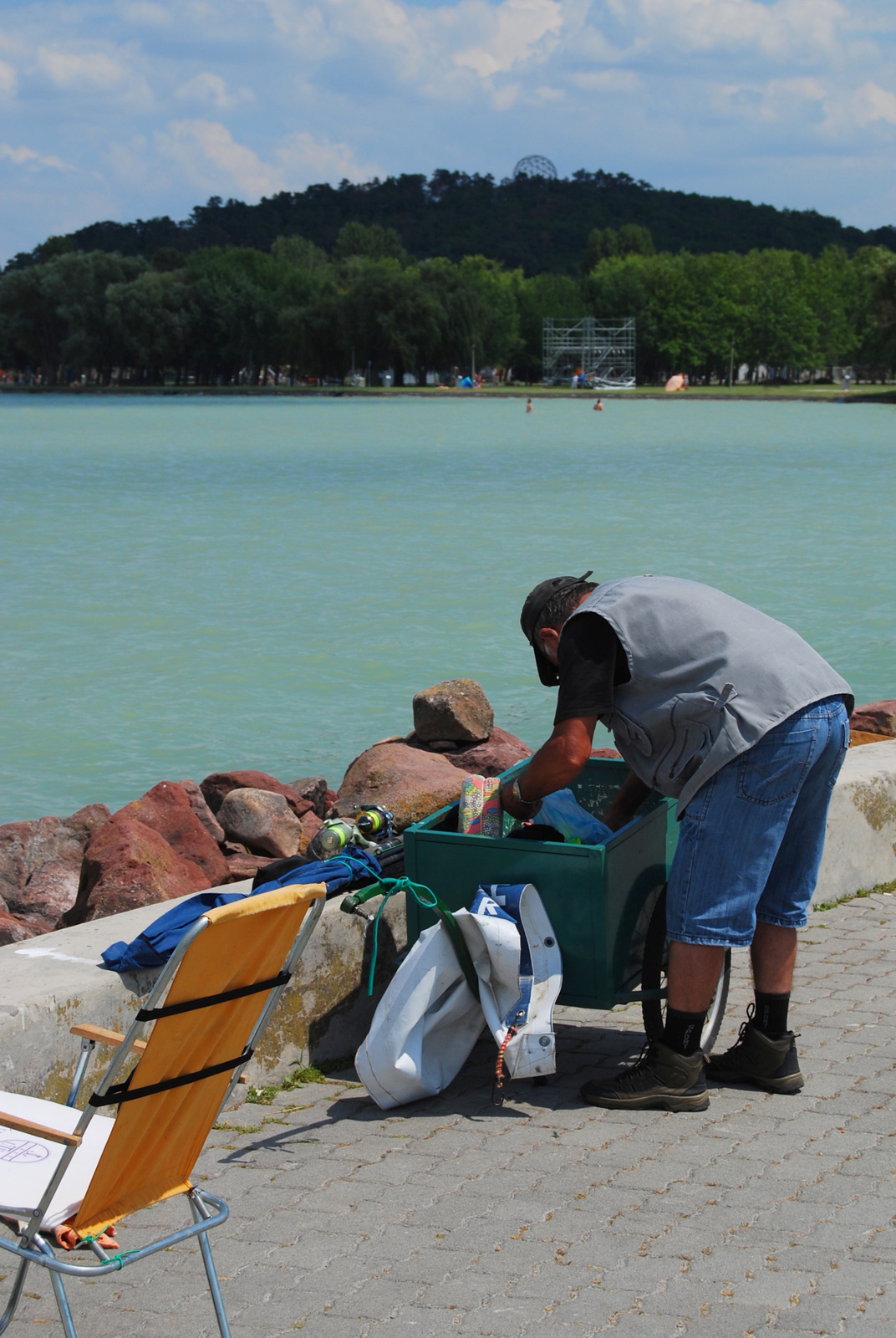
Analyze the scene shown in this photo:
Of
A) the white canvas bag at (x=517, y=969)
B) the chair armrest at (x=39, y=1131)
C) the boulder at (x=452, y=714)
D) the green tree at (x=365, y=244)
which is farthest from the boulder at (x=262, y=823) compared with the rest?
the green tree at (x=365, y=244)

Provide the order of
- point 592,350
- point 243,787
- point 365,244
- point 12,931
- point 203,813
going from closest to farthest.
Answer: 1. point 12,931
2. point 203,813
3. point 243,787
4. point 592,350
5. point 365,244

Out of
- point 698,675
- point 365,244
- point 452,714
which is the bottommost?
point 452,714

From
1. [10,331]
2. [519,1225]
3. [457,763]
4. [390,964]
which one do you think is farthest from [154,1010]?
[10,331]

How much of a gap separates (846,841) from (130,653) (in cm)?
1221

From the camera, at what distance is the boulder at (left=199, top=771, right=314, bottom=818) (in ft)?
31.0

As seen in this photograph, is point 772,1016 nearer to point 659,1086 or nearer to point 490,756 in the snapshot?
point 659,1086

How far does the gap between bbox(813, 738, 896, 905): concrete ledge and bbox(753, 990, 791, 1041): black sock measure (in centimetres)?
183

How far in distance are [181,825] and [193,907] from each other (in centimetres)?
359

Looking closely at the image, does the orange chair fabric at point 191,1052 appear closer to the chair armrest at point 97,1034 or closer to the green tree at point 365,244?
the chair armrest at point 97,1034

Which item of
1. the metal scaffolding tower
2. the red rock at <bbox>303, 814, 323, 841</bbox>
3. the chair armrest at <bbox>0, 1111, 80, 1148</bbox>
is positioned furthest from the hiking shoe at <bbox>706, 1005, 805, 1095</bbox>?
the metal scaffolding tower

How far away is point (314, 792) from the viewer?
9.91 meters

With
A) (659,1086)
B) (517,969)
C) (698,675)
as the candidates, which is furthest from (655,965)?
(698,675)

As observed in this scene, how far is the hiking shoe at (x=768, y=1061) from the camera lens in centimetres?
452

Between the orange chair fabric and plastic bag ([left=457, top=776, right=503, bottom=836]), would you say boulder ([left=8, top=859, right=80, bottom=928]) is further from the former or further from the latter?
the orange chair fabric
